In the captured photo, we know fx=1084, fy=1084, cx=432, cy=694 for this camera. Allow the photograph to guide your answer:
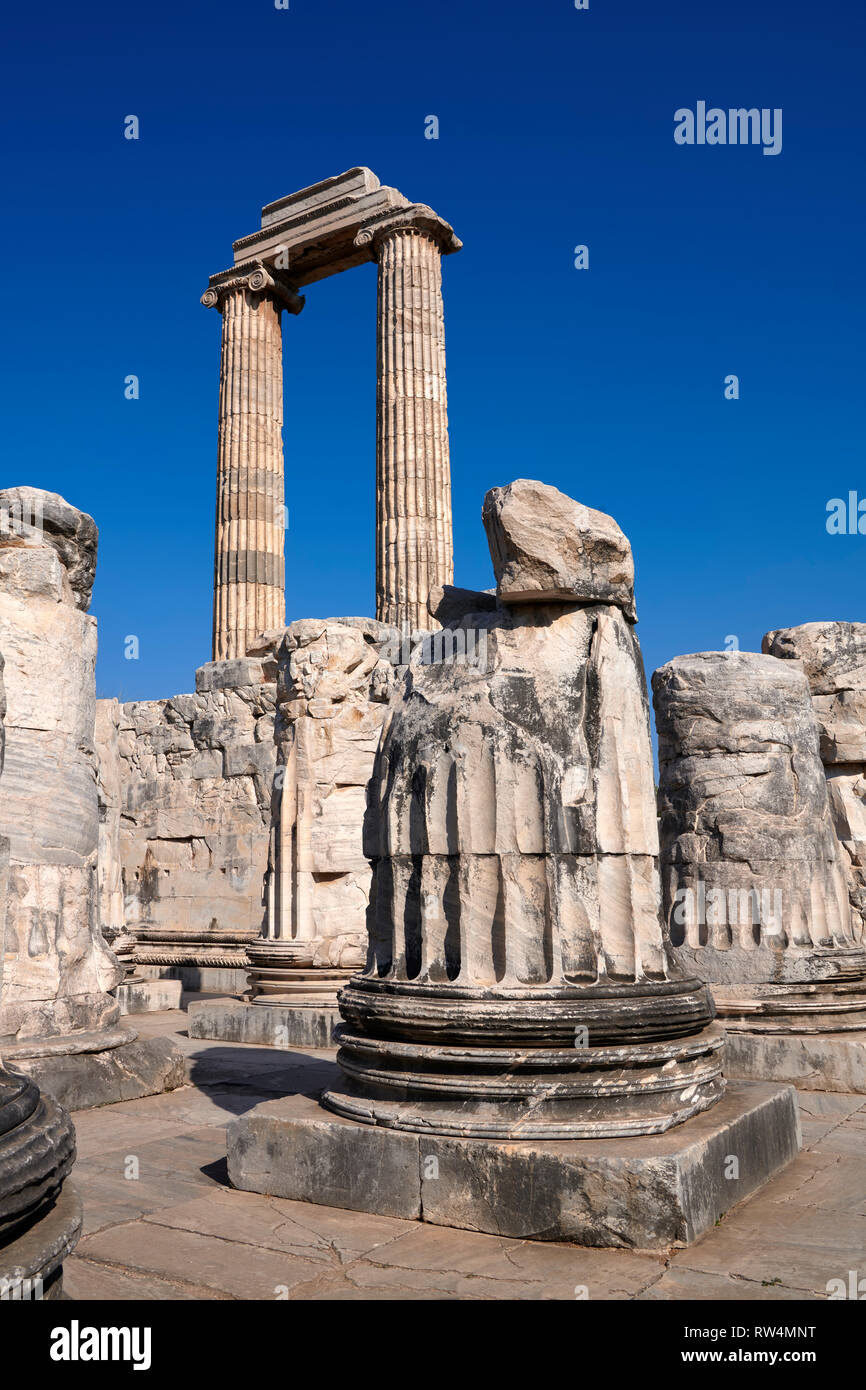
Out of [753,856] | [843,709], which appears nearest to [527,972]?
[753,856]

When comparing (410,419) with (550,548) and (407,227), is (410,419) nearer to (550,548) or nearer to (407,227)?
(407,227)

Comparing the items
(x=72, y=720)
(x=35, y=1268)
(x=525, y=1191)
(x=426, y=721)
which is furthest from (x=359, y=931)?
(x=35, y=1268)

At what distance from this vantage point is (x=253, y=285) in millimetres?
17953

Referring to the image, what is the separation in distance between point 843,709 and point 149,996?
650 centimetres

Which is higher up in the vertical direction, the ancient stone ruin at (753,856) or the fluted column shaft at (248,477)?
the fluted column shaft at (248,477)

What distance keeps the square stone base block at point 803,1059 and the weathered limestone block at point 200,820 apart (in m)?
6.71

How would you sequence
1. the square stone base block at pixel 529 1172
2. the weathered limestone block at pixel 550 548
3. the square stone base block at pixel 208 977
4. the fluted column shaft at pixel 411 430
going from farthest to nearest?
the fluted column shaft at pixel 411 430 → the square stone base block at pixel 208 977 → the weathered limestone block at pixel 550 548 → the square stone base block at pixel 529 1172

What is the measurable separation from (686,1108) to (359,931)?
4.77m

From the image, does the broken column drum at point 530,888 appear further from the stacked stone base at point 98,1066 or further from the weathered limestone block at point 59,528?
the weathered limestone block at point 59,528

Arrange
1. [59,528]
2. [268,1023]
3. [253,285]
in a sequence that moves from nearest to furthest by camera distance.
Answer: [59,528], [268,1023], [253,285]

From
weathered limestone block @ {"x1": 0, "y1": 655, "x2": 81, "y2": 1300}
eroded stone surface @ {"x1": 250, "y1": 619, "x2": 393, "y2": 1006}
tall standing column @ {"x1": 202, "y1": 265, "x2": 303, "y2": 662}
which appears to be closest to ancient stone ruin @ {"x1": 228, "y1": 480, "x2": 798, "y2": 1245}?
weathered limestone block @ {"x1": 0, "y1": 655, "x2": 81, "y2": 1300}

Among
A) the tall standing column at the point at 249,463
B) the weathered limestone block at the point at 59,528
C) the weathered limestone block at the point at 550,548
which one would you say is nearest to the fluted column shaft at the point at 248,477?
the tall standing column at the point at 249,463

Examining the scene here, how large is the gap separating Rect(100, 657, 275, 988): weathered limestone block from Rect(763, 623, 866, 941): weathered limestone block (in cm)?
602

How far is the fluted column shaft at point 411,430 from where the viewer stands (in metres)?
15.4
